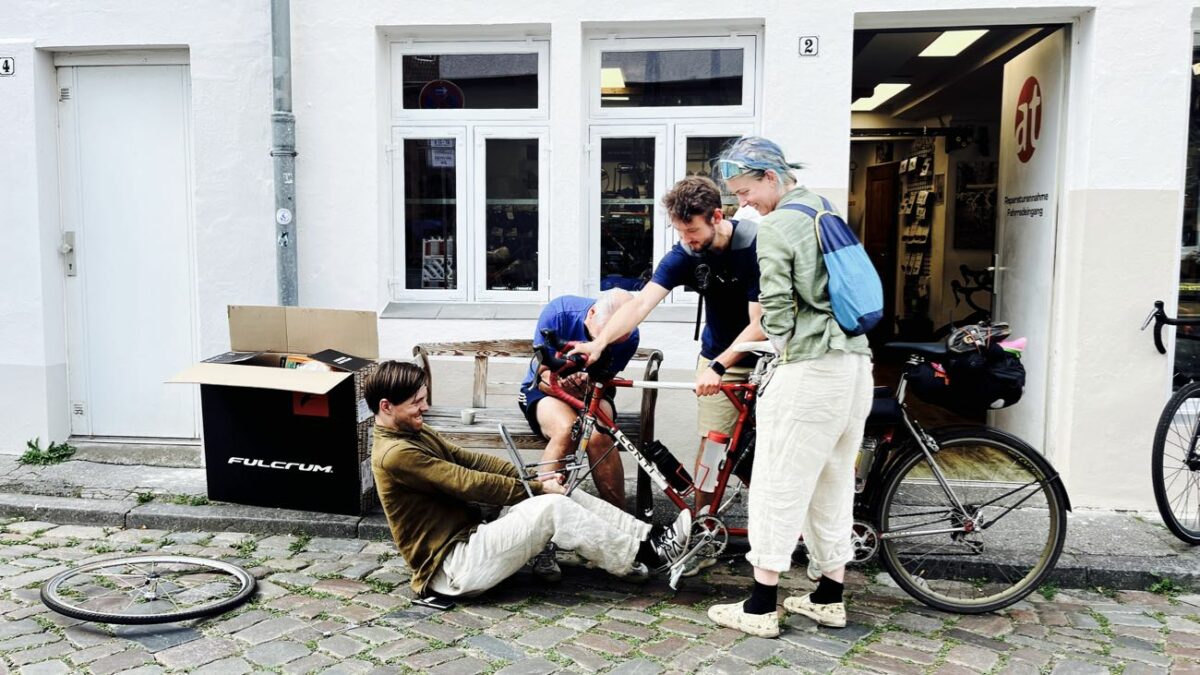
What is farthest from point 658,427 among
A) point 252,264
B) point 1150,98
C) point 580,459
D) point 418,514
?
point 1150,98

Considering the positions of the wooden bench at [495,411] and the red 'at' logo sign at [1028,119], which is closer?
the wooden bench at [495,411]

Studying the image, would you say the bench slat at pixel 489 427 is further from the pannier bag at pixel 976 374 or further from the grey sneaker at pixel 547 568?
the pannier bag at pixel 976 374

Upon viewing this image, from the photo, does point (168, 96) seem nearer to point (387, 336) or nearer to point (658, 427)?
point (387, 336)

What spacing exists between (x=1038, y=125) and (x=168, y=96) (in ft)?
18.3

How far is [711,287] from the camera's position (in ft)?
15.2

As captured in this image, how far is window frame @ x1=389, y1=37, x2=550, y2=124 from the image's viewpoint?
6262mm

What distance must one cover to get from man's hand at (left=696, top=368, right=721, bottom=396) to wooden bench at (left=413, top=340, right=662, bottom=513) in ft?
2.64

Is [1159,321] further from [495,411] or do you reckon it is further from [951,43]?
[951,43]

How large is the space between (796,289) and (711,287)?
781 mm

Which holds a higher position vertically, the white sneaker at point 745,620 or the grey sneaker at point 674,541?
the grey sneaker at point 674,541

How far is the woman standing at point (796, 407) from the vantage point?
3.85m

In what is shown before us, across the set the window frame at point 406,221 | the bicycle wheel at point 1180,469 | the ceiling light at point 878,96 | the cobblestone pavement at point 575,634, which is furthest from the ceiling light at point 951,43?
the cobblestone pavement at point 575,634

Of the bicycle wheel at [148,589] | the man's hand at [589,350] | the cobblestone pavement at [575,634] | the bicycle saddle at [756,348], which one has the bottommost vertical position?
the cobblestone pavement at [575,634]

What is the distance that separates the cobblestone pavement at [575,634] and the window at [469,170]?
223 centimetres
